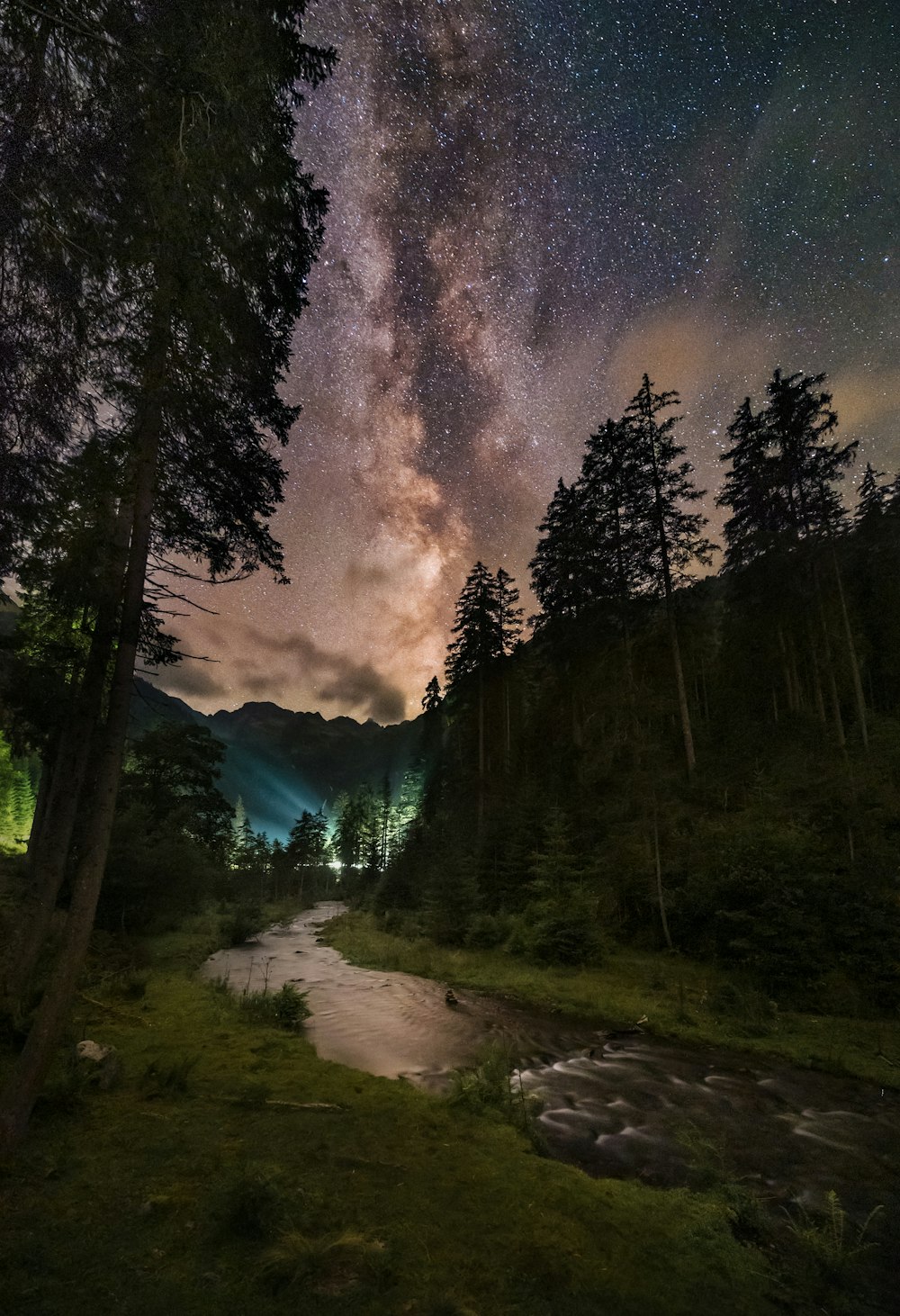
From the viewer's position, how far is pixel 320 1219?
500 centimetres

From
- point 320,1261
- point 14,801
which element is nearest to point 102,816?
point 320,1261

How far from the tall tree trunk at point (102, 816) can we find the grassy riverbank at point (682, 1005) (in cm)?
1429

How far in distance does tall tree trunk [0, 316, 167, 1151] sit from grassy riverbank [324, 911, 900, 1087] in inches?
563

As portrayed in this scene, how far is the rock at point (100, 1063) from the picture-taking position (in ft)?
24.9

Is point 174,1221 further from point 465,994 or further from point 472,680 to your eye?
point 472,680

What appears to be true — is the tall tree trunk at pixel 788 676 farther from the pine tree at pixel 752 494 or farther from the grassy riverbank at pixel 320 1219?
the grassy riverbank at pixel 320 1219

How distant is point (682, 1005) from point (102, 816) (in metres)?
15.9

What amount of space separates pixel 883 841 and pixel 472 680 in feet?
89.1

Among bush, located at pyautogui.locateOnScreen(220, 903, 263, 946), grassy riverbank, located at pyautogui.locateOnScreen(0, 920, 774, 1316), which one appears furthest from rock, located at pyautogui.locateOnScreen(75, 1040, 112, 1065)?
bush, located at pyautogui.locateOnScreen(220, 903, 263, 946)

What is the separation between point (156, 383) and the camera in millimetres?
7496

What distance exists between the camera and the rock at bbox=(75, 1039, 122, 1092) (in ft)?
24.9

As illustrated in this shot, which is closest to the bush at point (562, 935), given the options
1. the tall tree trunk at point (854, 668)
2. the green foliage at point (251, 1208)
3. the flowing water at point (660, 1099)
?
the flowing water at point (660, 1099)

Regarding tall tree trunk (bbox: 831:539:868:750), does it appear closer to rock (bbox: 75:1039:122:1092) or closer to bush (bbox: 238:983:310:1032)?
bush (bbox: 238:983:310:1032)

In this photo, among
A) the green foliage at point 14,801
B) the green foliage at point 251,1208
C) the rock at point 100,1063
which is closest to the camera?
the green foliage at point 251,1208
